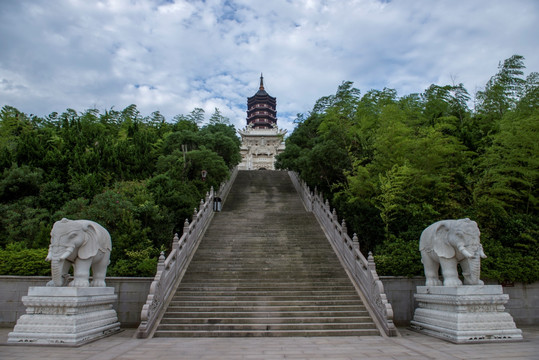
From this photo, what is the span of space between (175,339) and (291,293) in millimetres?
3036

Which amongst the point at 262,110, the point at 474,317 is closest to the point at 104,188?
the point at 474,317

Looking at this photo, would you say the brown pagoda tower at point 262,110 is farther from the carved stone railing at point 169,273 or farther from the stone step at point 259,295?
the stone step at point 259,295

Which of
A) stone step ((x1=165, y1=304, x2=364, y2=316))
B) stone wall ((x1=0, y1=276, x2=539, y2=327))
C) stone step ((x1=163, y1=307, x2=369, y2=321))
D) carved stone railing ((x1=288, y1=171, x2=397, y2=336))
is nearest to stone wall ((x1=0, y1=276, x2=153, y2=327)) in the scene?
stone wall ((x1=0, y1=276, x2=539, y2=327))

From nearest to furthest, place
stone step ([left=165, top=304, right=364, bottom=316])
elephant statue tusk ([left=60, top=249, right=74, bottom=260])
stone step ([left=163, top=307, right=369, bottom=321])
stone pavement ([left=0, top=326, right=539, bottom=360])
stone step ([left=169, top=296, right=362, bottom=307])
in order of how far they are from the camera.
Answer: stone pavement ([left=0, top=326, right=539, bottom=360]), elephant statue tusk ([left=60, top=249, right=74, bottom=260]), stone step ([left=163, top=307, right=369, bottom=321]), stone step ([left=165, top=304, right=364, bottom=316]), stone step ([left=169, top=296, right=362, bottom=307])

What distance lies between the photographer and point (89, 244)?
714cm

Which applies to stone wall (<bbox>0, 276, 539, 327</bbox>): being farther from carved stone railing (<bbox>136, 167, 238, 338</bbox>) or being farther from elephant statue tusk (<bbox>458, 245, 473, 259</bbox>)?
elephant statue tusk (<bbox>458, 245, 473, 259</bbox>)

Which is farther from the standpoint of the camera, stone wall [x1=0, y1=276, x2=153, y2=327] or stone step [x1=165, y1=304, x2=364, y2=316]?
stone wall [x1=0, y1=276, x2=153, y2=327]

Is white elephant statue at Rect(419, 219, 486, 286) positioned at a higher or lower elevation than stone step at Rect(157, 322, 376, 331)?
higher

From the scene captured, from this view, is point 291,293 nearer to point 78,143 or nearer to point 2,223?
point 2,223

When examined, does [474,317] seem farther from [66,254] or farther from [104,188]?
[104,188]

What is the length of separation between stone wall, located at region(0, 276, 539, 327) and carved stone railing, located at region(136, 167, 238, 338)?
25.1 inches

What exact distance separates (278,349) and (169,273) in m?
3.71

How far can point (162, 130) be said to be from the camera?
26.8m

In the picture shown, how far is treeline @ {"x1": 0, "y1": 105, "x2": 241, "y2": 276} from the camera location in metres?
10.0
